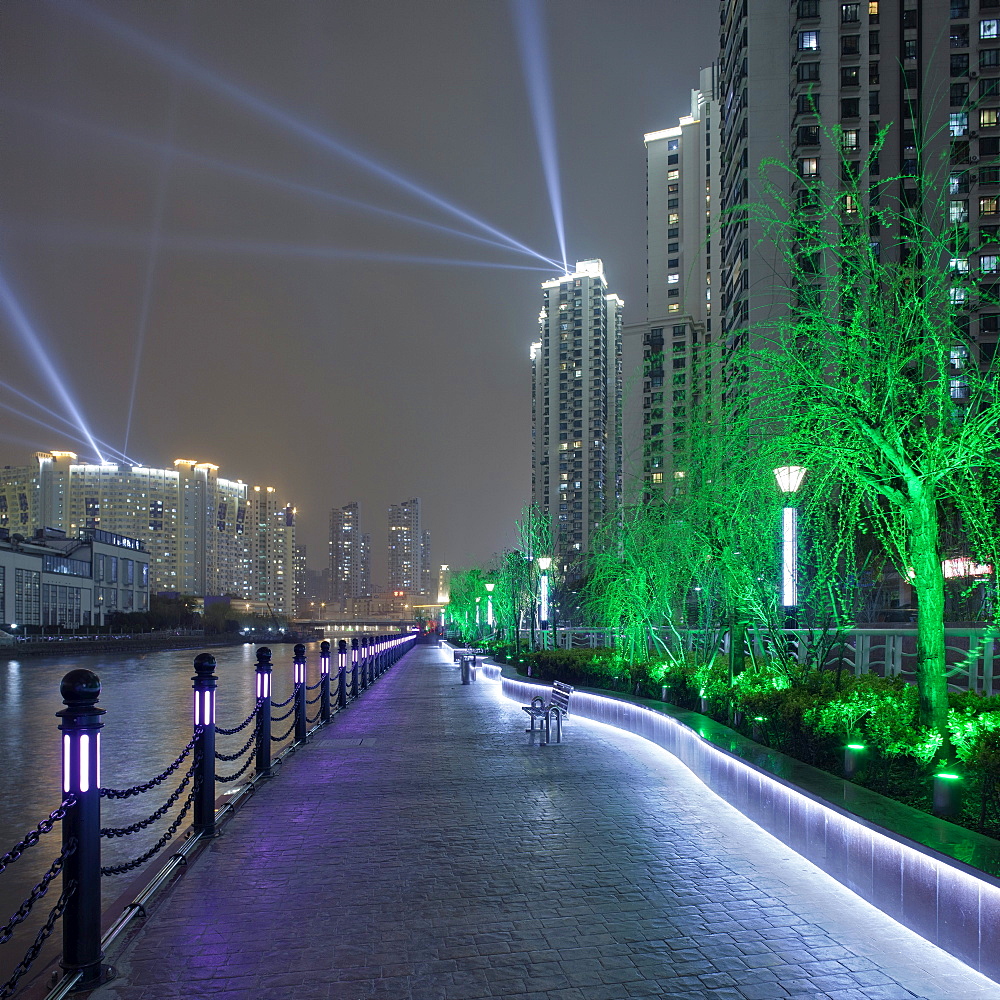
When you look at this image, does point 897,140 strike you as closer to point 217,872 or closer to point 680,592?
point 680,592

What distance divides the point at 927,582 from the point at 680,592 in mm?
12814

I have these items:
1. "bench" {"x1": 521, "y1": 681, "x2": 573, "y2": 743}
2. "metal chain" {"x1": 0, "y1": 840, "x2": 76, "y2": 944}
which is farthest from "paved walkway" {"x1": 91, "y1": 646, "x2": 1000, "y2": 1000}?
"bench" {"x1": 521, "y1": 681, "x2": 573, "y2": 743}

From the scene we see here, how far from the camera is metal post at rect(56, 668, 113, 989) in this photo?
4.28 m

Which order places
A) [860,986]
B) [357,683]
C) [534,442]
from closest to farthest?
[860,986] → [357,683] → [534,442]

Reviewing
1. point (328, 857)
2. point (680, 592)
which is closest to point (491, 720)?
point (680, 592)

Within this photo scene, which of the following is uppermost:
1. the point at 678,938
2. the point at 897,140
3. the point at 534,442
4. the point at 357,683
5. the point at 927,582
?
the point at 897,140

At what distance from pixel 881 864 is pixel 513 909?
2.19m

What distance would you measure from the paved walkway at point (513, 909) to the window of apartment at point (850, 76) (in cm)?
5547

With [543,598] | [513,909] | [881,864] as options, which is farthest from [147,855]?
[543,598]

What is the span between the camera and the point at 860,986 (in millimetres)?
4117

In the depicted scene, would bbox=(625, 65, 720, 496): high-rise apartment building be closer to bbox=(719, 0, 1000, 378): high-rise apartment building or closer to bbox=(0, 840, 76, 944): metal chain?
bbox=(719, 0, 1000, 378): high-rise apartment building

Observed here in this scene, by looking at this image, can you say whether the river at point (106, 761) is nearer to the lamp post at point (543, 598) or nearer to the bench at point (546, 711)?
the bench at point (546, 711)

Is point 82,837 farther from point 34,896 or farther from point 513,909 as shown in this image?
point 513,909

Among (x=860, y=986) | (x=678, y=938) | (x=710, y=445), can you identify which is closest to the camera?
(x=860, y=986)
